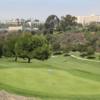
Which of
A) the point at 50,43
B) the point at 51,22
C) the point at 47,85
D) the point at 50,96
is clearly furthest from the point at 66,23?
the point at 50,96

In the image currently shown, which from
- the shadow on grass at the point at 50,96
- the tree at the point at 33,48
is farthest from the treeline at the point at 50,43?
the shadow on grass at the point at 50,96

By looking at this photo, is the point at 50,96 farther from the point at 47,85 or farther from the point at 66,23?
the point at 66,23

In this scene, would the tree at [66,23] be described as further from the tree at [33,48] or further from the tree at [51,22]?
the tree at [33,48]

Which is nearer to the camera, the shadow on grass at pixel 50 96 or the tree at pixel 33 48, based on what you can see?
the shadow on grass at pixel 50 96

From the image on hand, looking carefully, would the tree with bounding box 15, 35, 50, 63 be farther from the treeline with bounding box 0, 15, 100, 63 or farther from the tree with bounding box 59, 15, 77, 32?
the tree with bounding box 59, 15, 77, 32

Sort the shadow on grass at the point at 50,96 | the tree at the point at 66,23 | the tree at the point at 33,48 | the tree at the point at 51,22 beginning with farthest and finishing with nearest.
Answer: the tree at the point at 51,22 → the tree at the point at 66,23 → the tree at the point at 33,48 → the shadow on grass at the point at 50,96

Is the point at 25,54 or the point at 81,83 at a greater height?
the point at 81,83

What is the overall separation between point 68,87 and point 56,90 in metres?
0.84

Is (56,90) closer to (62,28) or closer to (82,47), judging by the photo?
(82,47)

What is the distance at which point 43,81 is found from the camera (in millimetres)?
18562

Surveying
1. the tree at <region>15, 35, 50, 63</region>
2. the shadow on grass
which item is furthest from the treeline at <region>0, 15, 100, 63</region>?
the shadow on grass

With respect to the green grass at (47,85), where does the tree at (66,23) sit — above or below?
below

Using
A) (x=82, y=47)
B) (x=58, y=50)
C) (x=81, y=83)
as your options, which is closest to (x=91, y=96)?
(x=81, y=83)

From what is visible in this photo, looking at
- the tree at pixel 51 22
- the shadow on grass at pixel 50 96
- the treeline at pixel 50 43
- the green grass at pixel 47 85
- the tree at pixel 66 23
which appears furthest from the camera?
the tree at pixel 51 22
